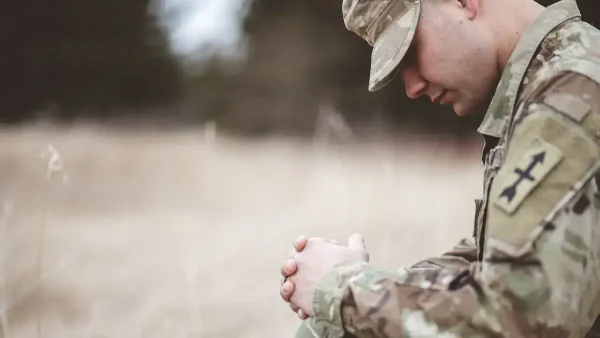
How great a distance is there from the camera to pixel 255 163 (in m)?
1.57

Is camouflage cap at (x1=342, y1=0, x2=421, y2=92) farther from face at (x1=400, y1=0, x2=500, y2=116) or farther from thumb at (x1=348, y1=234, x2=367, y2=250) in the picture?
thumb at (x1=348, y1=234, x2=367, y2=250)

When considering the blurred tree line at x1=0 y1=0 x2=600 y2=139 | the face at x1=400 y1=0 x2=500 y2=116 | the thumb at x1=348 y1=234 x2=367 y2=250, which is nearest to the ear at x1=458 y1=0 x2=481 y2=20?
the face at x1=400 y1=0 x2=500 y2=116

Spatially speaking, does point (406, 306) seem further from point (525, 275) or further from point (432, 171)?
point (432, 171)

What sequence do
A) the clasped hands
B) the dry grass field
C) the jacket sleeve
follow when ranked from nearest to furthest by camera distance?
the jacket sleeve → the clasped hands → the dry grass field

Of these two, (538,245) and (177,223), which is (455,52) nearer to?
(538,245)

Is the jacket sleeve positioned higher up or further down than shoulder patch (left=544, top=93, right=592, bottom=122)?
further down

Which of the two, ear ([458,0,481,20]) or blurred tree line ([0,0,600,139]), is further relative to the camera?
blurred tree line ([0,0,600,139])

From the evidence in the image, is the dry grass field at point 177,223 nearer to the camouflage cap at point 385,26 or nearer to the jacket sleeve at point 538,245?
the camouflage cap at point 385,26

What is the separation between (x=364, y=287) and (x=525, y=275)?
0.16 m

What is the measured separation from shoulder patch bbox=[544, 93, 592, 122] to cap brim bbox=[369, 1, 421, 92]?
0.20 metres

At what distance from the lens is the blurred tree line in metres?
1.52

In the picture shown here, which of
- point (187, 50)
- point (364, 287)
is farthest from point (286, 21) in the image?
point (364, 287)

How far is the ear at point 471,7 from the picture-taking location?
2.51 feet

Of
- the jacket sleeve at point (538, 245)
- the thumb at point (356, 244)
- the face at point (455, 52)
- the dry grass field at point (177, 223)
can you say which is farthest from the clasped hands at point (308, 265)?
the dry grass field at point (177, 223)
